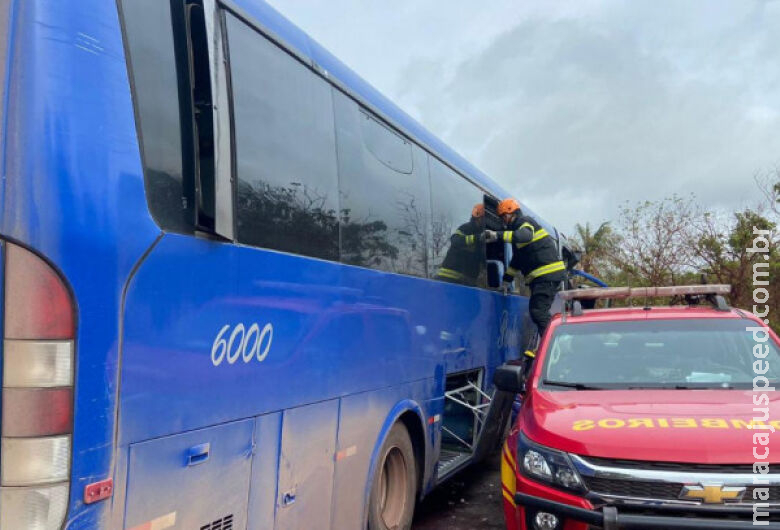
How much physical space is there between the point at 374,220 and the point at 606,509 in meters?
2.34

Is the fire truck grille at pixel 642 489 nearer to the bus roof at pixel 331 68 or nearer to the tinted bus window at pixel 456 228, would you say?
the tinted bus window at pixel 456 228

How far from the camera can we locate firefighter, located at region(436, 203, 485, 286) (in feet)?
19.2

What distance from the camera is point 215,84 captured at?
8.98 ft

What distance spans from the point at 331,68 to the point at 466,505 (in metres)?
4.45

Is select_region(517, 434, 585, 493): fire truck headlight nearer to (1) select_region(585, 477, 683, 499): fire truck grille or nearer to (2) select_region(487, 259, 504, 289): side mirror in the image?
(1) select_region(585, 477, 683, 499): fire truck grille

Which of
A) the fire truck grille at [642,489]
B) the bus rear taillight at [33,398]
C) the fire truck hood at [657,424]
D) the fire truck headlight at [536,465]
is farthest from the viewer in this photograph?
the fire truck headlight at [536,465]

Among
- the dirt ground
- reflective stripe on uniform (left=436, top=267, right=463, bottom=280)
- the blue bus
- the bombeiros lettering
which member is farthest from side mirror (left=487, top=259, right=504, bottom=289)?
the bombeiros lettering

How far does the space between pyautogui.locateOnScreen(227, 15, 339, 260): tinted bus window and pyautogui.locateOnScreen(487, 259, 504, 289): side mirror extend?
3739 mm

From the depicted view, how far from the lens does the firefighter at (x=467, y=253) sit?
5852 millimetres

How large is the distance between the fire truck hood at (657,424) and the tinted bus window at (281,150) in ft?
5.77

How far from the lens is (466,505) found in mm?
6129

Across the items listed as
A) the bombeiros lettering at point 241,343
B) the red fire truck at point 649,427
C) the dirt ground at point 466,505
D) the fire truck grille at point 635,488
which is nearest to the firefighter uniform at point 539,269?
the dirt ground at point 466,505

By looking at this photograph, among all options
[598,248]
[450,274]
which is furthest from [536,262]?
[598,248]

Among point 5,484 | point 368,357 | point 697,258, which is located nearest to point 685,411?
point 368,357
